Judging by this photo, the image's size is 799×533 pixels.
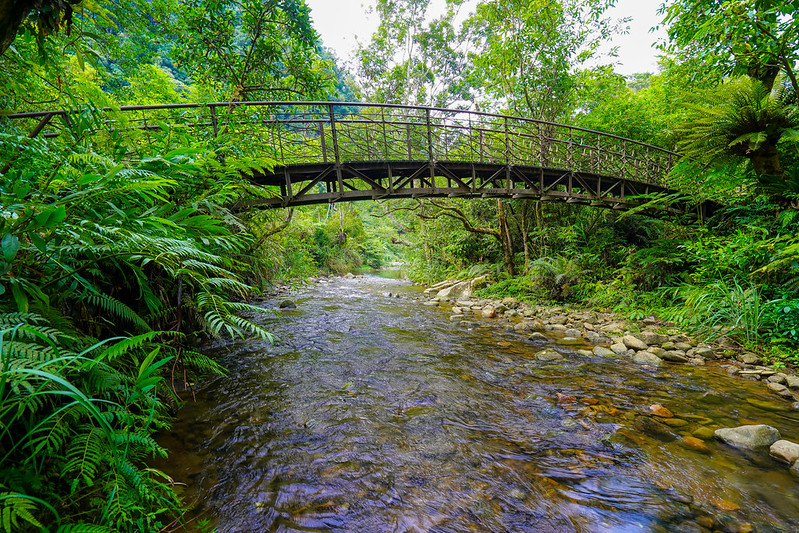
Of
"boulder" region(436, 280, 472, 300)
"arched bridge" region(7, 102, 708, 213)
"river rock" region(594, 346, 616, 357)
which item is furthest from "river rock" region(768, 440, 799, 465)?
"boulder" region(436, 280, 472, 300)

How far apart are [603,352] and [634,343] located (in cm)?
62

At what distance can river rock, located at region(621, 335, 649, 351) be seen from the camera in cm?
438


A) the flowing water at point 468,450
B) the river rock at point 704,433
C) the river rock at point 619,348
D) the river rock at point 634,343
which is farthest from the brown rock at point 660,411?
the river rock at point 634,343

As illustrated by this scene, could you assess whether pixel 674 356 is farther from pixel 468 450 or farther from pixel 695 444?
pixel 468 450

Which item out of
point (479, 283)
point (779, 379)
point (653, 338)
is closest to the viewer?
point (779, 379)

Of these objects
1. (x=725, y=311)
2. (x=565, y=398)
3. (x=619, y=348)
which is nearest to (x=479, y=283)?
(x=619, y=348)

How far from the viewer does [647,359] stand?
4.00 m

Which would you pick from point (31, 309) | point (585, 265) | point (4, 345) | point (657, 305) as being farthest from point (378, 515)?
point (585, 265)

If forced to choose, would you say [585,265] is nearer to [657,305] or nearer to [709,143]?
[657,305]

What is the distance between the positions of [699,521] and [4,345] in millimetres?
3125

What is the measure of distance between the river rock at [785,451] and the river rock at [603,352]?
2.13 metres

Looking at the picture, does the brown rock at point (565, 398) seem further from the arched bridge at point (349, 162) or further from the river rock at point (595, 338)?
the arched bridge at point (349, 162)

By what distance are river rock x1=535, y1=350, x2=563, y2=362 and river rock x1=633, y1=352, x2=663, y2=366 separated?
971 millimetres

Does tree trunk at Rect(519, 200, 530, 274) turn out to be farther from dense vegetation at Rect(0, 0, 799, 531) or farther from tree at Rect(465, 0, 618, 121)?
tree at Rect(465, 0, 618, 121)
